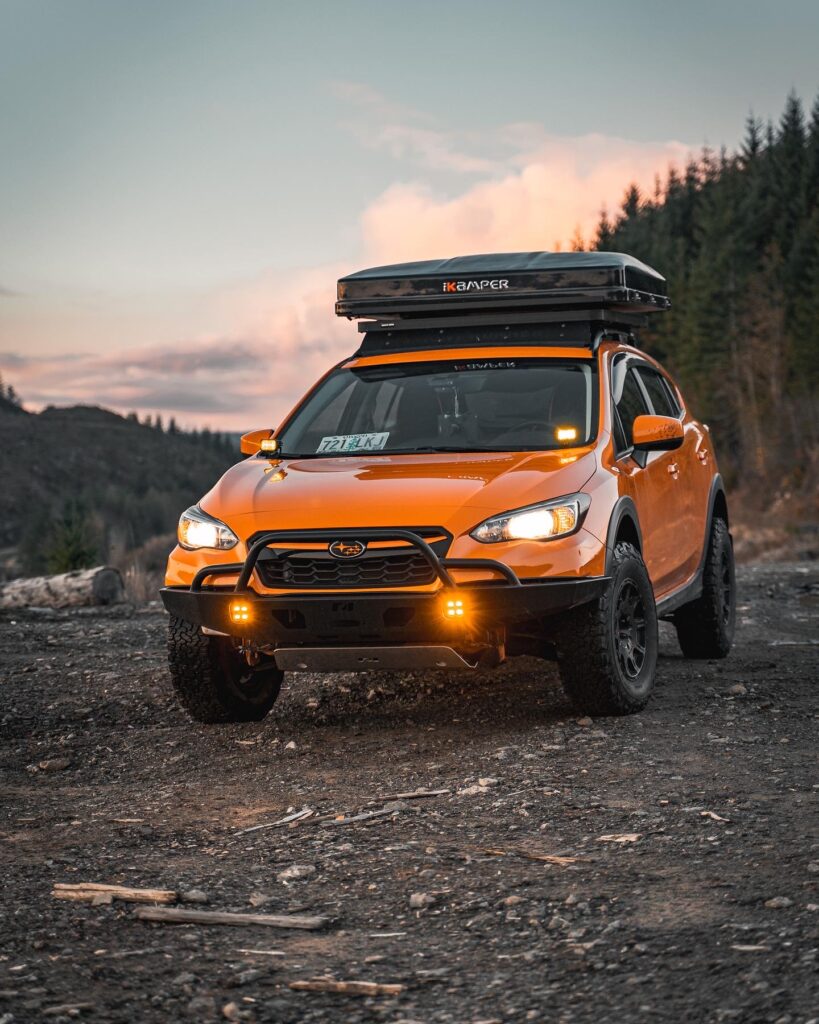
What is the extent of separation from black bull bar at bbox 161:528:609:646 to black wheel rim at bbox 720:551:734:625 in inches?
124

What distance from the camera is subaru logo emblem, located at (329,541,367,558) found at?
6.31 m

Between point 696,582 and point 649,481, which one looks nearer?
point 649,481

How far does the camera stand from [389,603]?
6234 mm

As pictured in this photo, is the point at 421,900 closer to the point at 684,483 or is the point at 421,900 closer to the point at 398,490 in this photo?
the point at 398,490

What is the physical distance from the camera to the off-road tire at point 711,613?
9.17 metres

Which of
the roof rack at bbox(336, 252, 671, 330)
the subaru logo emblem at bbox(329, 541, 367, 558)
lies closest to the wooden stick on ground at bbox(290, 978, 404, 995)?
the subaru logo emblem at bbox(329, 541, 367, 558)

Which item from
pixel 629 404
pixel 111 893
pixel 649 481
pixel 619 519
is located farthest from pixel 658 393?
pixel 111 893

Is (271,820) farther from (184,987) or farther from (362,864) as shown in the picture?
(184,987)

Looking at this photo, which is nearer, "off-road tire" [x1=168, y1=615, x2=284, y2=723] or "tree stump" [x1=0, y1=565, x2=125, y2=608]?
"off-road tire" [x1=168, y1=615, x2=284, y2=723]

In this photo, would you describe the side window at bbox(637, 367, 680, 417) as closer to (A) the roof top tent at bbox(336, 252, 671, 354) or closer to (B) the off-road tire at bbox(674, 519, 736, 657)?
(A) the roof top tent at bbox(336, 252, 671, 354)

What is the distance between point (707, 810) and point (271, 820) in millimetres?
1715

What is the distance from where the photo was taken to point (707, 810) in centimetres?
510

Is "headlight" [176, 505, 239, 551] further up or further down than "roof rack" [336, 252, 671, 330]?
further down

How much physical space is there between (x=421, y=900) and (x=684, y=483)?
16.4 ft
